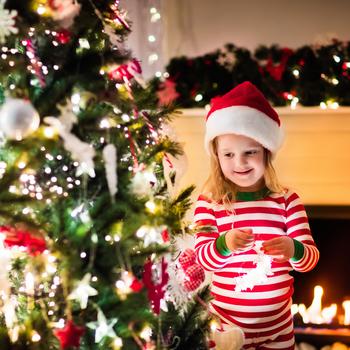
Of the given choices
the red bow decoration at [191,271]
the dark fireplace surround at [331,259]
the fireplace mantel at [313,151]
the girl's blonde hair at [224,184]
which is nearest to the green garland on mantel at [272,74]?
the fireplace mantel at [313,151]

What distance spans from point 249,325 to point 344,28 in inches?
53.6

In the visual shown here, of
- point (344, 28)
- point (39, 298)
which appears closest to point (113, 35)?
point (39, 298)

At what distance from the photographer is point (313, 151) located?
7.09ft

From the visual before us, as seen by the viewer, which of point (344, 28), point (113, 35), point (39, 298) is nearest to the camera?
point (39, 298)

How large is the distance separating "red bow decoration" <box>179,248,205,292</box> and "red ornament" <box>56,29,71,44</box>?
2.22 feet

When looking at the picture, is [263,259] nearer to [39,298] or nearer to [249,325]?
[249,325]

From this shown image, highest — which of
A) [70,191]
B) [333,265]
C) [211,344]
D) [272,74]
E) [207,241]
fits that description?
[272,74]

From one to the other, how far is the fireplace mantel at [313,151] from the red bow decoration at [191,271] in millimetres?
887

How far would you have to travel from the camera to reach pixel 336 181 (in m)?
2.16

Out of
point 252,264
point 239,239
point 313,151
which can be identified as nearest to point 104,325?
point 239,239

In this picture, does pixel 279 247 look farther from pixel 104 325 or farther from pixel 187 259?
pixel 104 325

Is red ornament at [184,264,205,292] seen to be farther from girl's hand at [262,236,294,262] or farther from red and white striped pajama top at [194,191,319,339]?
girl's hand at [262,236,294,262]

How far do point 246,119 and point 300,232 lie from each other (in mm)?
354

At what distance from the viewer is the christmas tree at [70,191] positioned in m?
0.88
